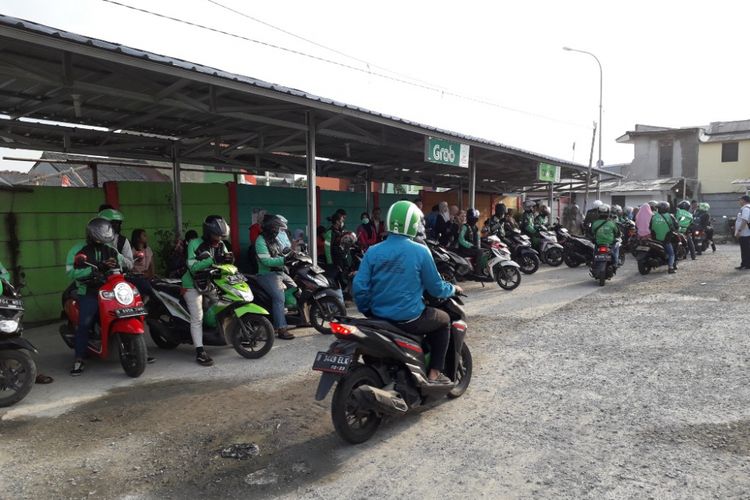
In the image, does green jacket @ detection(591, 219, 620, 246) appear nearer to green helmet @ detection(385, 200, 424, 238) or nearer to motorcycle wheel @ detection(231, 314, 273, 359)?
motorcycle wheel @ detection(231, 314, 273, 359)

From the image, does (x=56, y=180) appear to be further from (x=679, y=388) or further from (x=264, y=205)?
(x=679, y=388)

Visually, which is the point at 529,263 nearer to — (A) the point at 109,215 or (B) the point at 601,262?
(B) the point at 601,262

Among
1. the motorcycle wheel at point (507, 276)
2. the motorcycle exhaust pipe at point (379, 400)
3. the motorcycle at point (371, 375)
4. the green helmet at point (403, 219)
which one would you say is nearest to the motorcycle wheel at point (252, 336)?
the motorcycle at point (371, 375)

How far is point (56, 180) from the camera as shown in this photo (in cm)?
1717

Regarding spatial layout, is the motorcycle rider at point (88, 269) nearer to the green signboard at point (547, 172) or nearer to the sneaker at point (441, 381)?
the sneaker at point (441, 381)

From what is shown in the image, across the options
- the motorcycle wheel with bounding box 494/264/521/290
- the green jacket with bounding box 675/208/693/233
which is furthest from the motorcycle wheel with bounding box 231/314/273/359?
the green jacket with bounding box 675/208/693/233

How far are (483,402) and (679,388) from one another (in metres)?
1.85

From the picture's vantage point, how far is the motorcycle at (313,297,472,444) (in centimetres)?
371

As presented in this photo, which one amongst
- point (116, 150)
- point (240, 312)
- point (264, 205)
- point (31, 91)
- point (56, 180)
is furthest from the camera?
point (56, 180)

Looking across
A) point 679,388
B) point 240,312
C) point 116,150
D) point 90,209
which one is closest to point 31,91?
point 90,209

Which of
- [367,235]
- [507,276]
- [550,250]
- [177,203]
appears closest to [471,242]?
[507,276]

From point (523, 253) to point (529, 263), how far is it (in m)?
0.32

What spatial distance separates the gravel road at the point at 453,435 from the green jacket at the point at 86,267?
1.01 m

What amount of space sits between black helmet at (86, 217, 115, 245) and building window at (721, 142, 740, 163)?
34.7 meters
